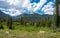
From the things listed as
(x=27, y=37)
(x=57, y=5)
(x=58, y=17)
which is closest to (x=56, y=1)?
(x=57, y=5)

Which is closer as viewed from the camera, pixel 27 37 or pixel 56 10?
pixel 27 37

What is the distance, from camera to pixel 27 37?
12.9 metres

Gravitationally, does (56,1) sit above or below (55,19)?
above

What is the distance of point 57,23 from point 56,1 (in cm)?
A: 375

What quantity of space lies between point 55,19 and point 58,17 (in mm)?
692

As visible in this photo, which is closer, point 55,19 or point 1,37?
point 1,37

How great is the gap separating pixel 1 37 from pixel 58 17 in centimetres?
2297

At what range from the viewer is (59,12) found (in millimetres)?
34312

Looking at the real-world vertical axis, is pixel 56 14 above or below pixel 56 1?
below

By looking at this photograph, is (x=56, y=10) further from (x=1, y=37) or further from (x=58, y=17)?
(x=1, y=37)

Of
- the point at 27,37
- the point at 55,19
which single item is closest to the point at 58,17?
the point at 55,19

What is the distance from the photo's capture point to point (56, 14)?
34.0 meters

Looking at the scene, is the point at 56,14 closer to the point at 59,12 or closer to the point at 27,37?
the point at 59,12

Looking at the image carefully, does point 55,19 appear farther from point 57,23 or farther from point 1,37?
point 1,37
